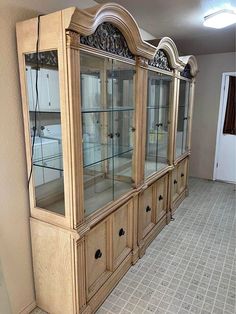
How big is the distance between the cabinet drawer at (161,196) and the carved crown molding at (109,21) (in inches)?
55.4

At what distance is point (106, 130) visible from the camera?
80.3 inches

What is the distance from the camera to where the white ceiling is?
2.08 metres

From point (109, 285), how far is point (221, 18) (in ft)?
8.22

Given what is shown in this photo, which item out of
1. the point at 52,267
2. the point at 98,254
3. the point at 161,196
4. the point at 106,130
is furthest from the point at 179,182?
the point at 52,267

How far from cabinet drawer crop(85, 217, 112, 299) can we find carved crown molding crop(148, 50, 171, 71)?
1.53 meters

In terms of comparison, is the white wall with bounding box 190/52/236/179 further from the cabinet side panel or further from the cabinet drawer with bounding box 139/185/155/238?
the cabinet side panel

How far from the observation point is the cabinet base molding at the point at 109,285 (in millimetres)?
1797

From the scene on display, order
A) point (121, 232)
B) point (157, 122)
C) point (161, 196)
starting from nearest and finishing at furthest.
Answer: point (121, 232), point (157, 122), point (161, 196)

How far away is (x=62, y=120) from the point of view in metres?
1.37

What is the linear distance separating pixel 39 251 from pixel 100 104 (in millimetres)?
1196

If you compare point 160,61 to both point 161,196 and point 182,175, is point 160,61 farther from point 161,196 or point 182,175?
point 182,175

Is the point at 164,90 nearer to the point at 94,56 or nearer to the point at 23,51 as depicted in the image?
the point at 94,56

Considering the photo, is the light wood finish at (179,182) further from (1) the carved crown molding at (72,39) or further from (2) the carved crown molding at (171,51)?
(1) the carved crown molding at (72,39)

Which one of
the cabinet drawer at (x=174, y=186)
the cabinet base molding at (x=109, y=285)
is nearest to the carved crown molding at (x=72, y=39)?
the cabinet base molding at (x=109, y=285)
